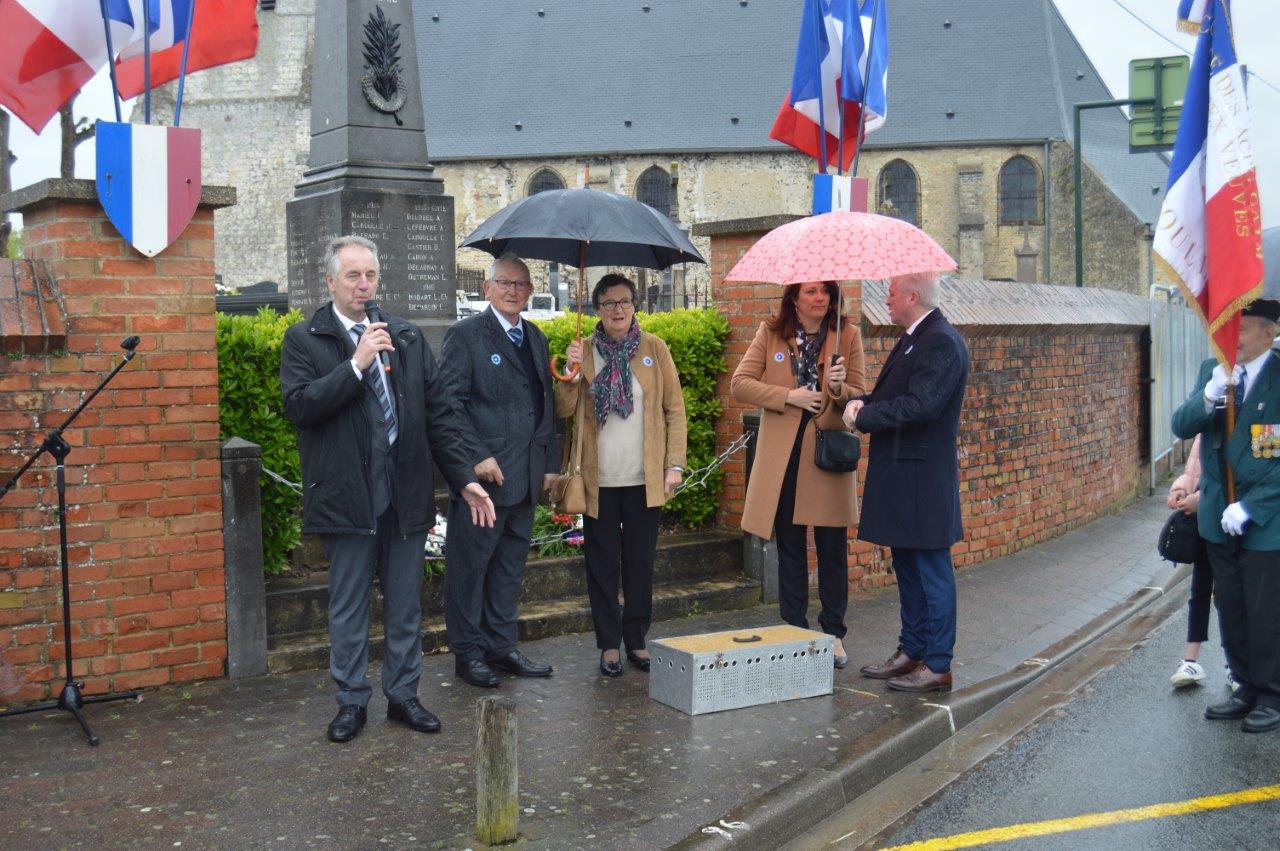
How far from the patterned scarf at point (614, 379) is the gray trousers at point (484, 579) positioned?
0.63 m

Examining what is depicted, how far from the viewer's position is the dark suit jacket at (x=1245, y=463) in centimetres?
572

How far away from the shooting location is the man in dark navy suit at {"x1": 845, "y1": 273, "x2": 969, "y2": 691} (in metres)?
5.91

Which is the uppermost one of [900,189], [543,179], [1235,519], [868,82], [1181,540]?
[543,179]

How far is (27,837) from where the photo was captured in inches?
163

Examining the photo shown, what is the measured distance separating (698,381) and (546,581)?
5.93ft

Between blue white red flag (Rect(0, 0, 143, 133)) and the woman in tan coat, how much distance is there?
3463 millimetres

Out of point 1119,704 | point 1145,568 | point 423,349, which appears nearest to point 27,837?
point 423,349

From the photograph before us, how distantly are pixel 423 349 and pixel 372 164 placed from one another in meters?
4.46

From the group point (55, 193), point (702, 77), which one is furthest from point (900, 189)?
point (55, 193)

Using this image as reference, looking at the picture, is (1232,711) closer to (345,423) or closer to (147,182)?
(345,423)

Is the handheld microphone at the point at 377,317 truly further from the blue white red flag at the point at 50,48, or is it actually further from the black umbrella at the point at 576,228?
the blue white red flag at the point at 50,48

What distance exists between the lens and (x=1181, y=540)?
6289 millimetres

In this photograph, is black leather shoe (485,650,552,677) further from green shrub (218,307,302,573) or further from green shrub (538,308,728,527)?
green shrub (538,308,728,527)

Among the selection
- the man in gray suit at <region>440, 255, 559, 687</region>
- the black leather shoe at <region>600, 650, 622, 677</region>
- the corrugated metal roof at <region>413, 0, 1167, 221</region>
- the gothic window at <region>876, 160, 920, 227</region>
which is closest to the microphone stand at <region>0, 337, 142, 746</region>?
the man in gray suit at <region>440, 255, 559, 687</region>
